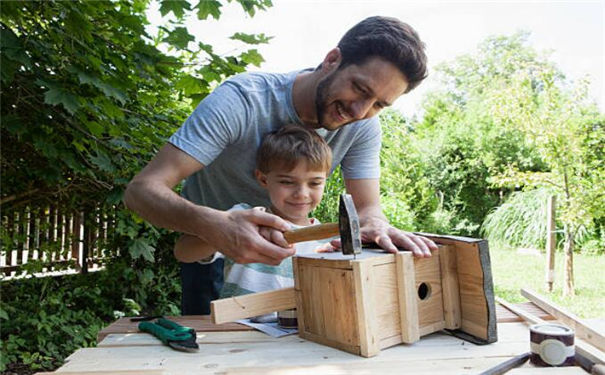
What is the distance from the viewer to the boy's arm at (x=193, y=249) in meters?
2.16

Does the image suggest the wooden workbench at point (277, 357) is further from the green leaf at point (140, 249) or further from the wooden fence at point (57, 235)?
the wooden fence at point (57, 235)

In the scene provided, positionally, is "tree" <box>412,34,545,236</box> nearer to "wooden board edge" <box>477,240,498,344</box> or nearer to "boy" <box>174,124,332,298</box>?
"boy" <box>174,124,332,298</box>

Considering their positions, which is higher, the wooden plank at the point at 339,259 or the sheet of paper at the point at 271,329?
the wooden plank at the point at 339,259

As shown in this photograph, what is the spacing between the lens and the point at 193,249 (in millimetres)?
2197

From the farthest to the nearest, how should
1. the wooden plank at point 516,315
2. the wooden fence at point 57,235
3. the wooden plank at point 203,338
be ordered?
the wooden fence at point 57,235 → the wooden plank at point 516,315 → the wooden plank at point 203,338

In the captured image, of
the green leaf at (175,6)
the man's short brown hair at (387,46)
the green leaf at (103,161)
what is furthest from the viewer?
the green leaf at (103,161)

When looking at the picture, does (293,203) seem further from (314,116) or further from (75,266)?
(75,266)

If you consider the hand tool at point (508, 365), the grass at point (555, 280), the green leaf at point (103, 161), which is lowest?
the grass at point (555, 280)

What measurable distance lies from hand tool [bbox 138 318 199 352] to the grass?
570cm

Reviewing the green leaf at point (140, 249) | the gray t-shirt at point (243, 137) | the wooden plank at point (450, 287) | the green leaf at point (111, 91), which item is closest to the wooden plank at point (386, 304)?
the wooden plank at point (450, 287)

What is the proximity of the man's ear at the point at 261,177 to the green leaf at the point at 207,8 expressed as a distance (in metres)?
0.92

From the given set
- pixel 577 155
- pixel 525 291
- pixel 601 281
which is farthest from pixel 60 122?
pixel 601 281

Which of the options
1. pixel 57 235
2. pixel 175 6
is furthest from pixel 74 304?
Result: pixel 175 6

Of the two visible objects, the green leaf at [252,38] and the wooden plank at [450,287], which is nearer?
the wooden plank at [450,287]
